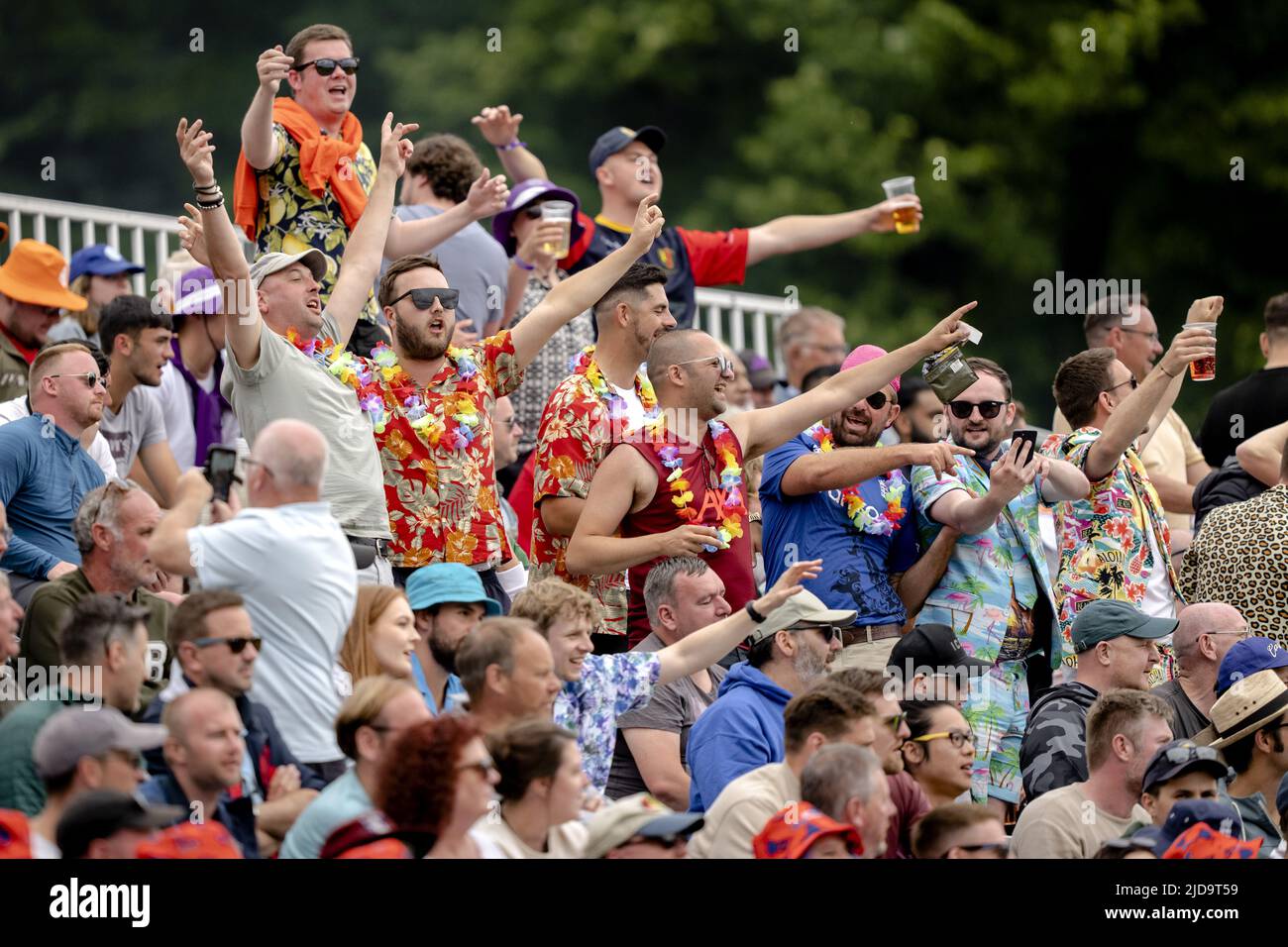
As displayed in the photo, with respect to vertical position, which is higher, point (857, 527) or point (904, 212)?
point (904, 212)

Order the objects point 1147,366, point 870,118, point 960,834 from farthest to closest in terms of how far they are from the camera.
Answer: point 870,118
point 1147,366
point 960,834

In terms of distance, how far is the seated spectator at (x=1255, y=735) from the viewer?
6.96 metres

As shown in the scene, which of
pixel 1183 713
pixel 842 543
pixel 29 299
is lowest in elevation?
pixel 1183 713

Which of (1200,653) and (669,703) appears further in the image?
(1200,653)

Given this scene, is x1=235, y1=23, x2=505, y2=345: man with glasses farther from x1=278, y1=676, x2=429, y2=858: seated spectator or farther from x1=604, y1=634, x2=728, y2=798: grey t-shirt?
x1=278, y1=676, x2=429, y2=858: seated spectator

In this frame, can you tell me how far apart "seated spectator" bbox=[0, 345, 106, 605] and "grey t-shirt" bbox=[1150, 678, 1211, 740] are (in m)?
3.77

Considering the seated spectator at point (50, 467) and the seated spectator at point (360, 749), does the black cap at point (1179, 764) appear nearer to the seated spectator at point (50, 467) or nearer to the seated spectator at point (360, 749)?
the seated spectator at point (360, 749)

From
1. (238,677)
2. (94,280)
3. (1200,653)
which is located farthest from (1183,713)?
(94,280)

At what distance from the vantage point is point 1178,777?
621cm

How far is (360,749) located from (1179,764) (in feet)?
8.09

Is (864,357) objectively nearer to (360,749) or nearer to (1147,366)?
(1147,366)

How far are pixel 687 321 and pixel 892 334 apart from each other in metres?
9.54

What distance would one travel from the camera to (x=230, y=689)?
544 cm
